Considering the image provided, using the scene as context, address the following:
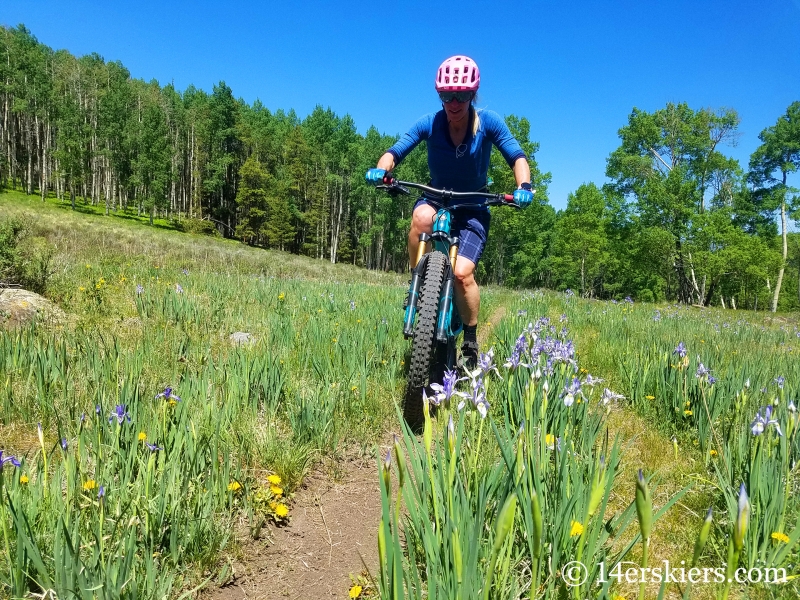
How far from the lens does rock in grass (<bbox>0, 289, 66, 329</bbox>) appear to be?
4.09 meters

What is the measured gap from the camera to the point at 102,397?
2189mm

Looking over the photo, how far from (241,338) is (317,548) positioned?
2923 mm

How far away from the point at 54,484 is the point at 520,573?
1608mm

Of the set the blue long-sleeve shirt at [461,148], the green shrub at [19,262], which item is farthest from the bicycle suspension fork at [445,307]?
the green shrub at [19,262]

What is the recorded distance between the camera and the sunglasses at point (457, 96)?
3322 mm

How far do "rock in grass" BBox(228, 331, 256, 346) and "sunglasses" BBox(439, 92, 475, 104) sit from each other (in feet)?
8.60

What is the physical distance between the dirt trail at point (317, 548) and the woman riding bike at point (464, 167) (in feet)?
5.10

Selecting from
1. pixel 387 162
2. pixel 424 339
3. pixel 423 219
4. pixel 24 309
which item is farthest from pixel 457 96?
pixel 24 309

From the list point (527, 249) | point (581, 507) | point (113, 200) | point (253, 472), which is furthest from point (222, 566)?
point (113, 200)

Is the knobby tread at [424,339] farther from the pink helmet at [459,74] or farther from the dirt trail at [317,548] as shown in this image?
the pink helmet at [459,74]

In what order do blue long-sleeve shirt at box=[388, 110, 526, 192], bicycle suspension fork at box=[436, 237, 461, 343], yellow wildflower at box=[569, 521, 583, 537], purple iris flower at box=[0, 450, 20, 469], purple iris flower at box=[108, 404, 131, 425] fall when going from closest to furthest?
purple iris flower at box=[0, 450, 20, 469] < yellow wildflower at box=[569, 521, 583, 537] < purple iris flower at box=[108, 404, 131, 425] < bicycle suspension fork at box=[436, 237, 461, 343] < blue long-sleeve shirt at box=[388, 110, 526, 192]

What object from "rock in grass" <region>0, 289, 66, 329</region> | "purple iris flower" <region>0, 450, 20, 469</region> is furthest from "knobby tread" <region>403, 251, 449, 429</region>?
"rock in grass" <region>0, 289, 66, 329</region>

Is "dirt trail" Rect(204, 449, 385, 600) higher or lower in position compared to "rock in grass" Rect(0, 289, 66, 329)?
lower

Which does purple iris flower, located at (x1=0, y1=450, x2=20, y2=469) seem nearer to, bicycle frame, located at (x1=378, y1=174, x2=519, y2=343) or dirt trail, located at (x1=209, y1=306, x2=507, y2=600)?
dirt trail, located at (x1=209, y1=306, x2=507, y2=600)
